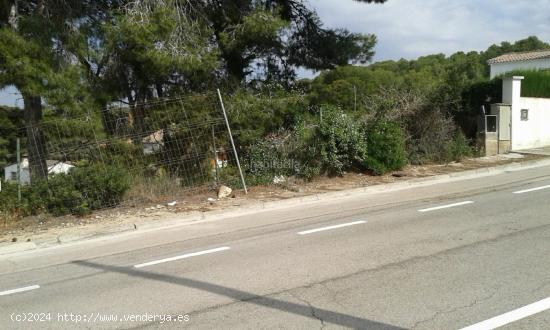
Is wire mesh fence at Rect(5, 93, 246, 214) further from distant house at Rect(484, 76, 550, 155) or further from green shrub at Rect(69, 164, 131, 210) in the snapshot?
distant house at Rect(484, 76, 550, 155)

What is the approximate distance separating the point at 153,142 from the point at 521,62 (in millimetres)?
A: 54865

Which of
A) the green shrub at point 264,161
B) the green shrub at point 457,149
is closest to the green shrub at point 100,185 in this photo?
the green shrub at point 264,161

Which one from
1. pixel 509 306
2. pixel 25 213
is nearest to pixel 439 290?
pixel 509 306

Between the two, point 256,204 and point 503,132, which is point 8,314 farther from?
point 503,132

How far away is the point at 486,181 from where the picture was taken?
42.6ft

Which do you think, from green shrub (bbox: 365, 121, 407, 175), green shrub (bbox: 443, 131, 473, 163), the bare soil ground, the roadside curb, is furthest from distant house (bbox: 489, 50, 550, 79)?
the bare soil ground

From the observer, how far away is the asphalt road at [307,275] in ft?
14.4

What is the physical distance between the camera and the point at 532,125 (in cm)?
1923

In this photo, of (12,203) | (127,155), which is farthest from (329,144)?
(12,203)

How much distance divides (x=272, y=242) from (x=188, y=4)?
30.4 ft

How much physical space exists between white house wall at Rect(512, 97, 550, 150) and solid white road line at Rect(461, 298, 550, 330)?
51.9ft

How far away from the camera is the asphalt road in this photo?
173 inches

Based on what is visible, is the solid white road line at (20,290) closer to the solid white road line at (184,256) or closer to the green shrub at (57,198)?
the solid white road line at (184,256)

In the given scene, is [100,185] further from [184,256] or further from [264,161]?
[264,161]
